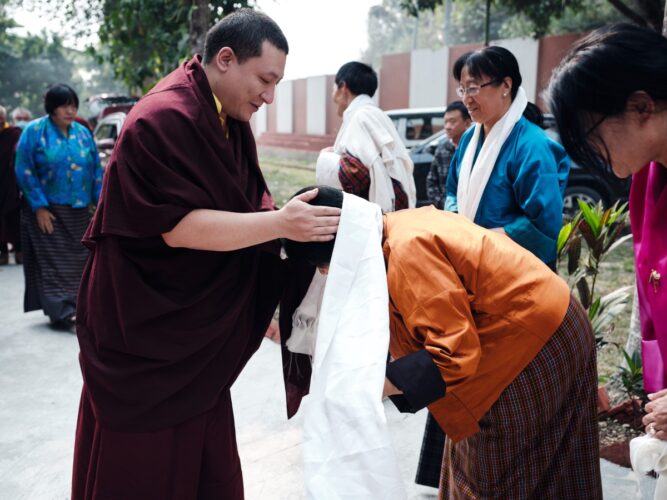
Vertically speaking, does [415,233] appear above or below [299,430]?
above

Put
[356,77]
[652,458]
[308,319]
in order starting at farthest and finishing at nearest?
[356,77] < [308,319] < [652,458]

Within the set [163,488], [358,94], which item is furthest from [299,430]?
[358,94]

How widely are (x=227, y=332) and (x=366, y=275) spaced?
51 cm

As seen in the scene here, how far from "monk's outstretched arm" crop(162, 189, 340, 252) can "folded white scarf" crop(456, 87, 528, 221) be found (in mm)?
1125

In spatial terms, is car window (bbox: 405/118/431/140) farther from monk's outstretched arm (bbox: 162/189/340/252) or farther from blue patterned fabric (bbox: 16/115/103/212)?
monk's outstretched arm (bbox: 162/189/340/252)

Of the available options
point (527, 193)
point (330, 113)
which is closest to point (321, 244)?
point (527, 193)

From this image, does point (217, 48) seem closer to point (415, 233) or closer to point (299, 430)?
point (415, 233)

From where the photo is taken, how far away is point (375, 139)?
3.41 meters

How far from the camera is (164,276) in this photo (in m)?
1.88

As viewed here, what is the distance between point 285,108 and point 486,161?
2274 cm

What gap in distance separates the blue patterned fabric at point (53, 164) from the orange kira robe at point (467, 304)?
3.62 metres

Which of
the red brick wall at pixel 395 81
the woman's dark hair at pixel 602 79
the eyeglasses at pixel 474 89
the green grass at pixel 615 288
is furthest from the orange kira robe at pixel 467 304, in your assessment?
the red brick wall at pixel 395 81

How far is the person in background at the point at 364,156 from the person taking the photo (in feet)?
11.0

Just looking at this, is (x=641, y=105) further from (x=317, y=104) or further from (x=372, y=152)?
(x=317, y=104)
